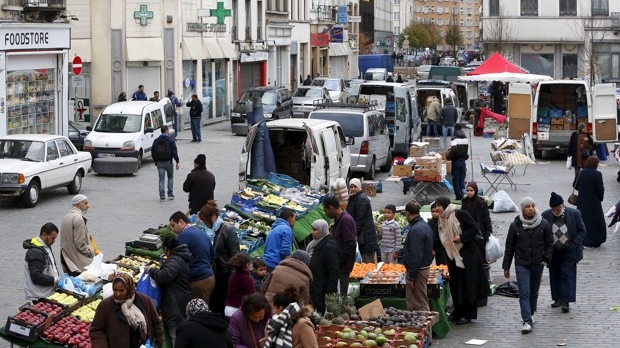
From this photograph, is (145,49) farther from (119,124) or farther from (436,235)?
(436,235)

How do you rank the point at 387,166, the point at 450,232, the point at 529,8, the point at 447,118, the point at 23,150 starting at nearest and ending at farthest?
the point at 450,232
the point at 23,150
the point at 387,166
the point at 447,118
the point at 529,8

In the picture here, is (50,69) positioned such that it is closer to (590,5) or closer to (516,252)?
(516,252)

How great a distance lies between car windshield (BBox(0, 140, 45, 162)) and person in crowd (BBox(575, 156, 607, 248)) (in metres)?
11.4

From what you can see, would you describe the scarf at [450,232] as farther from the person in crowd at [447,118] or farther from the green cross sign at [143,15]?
the green cross sign at [143,15]

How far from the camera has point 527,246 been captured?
15.4 m

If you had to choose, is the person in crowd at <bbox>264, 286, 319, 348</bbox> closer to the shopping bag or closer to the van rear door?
the shopping bag

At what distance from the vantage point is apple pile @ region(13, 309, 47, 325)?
1295 centimetres

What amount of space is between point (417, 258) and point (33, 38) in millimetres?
22387

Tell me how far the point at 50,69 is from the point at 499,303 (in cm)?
2253

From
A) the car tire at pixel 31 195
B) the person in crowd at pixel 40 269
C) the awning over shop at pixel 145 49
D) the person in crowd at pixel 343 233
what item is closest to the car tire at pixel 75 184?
the car tire at pixel 31 195

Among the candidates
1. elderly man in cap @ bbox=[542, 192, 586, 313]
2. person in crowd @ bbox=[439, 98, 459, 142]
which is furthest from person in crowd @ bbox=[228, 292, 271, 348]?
person in crowd @ bbox=[439, 98, 459, 142]

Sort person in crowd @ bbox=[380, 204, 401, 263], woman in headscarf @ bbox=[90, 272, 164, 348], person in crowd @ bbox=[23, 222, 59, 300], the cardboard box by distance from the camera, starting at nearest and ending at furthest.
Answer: woman in headscarf @ bbox=[90, 272, 164, 348], person in crowd @ bbox=[23, 222, 59, 300], person in crowd @ bbox=[380, 204, 401, 263], the cardboard box

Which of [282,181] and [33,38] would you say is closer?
[282,181]

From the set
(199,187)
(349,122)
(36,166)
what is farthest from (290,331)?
(349,122)
